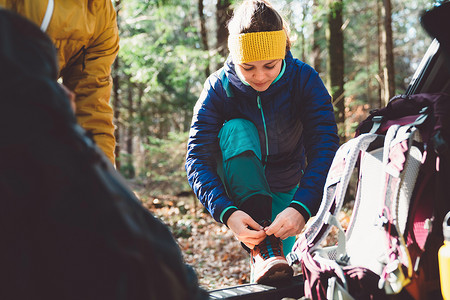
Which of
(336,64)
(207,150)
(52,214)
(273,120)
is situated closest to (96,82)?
(207,150)

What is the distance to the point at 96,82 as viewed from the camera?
98.0 inches

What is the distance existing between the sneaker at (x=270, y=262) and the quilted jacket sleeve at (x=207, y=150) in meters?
0.30

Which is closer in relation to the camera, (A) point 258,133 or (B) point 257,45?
(B) point 257,45

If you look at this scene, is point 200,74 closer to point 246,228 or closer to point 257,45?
point 257,45

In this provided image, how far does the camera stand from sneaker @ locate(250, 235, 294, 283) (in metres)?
2.19

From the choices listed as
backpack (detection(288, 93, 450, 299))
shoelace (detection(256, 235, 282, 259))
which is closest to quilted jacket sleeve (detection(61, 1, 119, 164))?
shoelace (detection(256, 235, 282, 259))

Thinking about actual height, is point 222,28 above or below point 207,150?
above

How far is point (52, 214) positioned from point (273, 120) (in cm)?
205

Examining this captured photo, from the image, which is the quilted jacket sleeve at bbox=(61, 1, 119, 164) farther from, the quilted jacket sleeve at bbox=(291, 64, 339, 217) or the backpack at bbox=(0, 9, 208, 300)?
the backpack at bbox=(0, 9, 208, 300)

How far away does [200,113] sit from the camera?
2.72 m

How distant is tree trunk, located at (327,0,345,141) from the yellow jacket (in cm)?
615

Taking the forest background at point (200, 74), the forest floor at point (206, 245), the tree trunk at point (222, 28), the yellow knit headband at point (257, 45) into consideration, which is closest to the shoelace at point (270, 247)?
the yellow knit headband at point (257, 45)

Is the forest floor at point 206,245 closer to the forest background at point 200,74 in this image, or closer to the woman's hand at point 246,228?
the forest background at point 200,74

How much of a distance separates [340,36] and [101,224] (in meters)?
8.78
